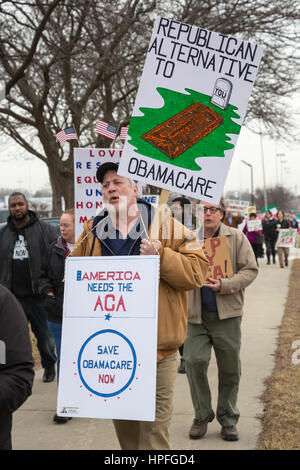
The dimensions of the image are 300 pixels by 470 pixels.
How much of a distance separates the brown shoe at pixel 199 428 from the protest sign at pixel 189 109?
2.19m

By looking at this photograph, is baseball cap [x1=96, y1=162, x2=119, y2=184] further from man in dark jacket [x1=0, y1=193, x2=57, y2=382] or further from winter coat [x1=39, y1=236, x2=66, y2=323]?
man in dark jacket [x1=0, y1=193, x2=57, y2=382]

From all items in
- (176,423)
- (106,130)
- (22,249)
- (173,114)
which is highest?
(106,130)

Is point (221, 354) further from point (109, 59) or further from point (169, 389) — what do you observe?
point (109, 59)

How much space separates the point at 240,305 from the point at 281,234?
1661 centimetres

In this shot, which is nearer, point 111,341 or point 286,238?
point 111,341

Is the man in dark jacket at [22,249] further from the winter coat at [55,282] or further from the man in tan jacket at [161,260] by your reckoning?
the man in tan jacket at [161,260]

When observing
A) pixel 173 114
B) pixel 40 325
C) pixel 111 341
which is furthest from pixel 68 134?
pixel 111 341

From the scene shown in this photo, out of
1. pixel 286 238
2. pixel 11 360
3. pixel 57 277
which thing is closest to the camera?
pixel 11 360

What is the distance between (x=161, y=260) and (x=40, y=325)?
12.5 ft

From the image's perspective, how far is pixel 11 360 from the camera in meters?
2.60

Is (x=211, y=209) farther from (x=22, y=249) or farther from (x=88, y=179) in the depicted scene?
(x=22, y=249)

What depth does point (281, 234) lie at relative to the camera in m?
21.4
